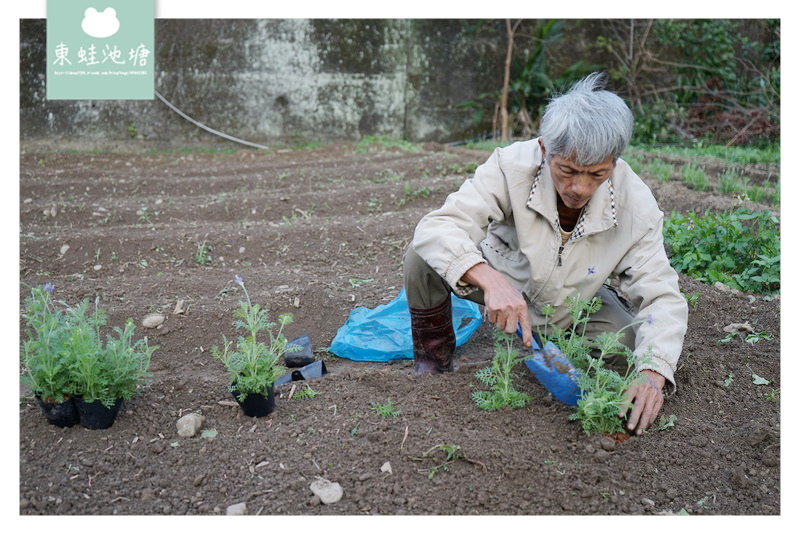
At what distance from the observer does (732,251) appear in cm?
392

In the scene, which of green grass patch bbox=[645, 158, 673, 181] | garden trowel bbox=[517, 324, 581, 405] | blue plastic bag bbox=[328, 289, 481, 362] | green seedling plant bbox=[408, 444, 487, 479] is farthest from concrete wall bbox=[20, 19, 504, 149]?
green seedling plant bbox=[408, 444, 487, 479]

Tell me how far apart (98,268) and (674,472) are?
335cm

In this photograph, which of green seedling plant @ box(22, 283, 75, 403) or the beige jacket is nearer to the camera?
green seedling plant @ box(22, 283, 75, 403)

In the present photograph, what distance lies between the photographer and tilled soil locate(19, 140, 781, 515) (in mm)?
2010

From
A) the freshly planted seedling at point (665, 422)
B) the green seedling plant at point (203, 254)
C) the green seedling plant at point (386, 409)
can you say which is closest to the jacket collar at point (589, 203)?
the freshly planted seedling at point (665, 422)

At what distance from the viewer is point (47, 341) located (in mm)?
2127

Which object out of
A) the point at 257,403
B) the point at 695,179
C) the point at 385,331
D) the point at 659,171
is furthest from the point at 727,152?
the point at 257,403

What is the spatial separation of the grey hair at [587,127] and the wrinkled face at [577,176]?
23 millimetres

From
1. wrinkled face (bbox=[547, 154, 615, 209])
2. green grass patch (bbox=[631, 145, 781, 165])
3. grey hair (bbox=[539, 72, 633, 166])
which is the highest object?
grey hair (bbox=[539, 72, 633, 166])

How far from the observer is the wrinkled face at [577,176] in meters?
2.24

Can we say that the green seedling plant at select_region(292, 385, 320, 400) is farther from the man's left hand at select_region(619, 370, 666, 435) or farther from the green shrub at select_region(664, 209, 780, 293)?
the green shrub at select_region(664, 209, 780, 293)

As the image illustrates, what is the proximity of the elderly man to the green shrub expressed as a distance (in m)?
1.29

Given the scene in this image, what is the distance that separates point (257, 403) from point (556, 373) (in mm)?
985
